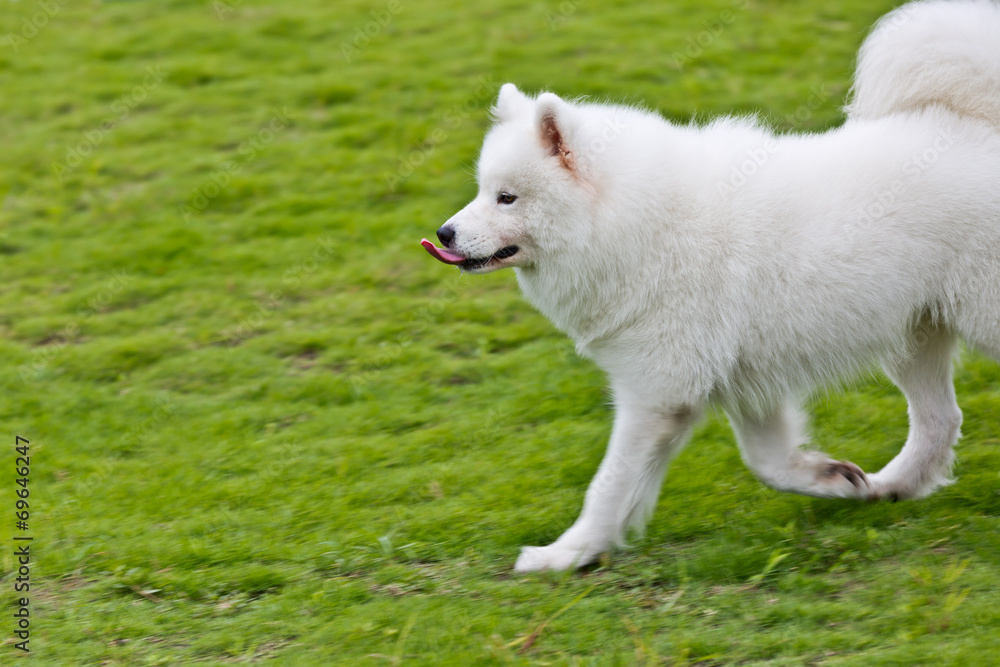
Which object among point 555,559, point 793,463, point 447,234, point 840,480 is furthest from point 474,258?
point 840,480

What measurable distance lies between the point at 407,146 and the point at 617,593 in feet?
23.2

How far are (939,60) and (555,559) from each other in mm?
2716

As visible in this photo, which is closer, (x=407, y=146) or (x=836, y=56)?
(x=407, y=146)

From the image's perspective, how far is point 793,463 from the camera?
4.53 m

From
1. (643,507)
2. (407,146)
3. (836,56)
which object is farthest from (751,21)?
(643,507)

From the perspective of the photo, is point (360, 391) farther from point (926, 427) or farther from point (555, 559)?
point (926, 427)

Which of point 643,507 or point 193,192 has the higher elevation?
point 193,192

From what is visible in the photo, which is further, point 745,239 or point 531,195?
point 531,195

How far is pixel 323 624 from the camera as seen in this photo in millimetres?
4109

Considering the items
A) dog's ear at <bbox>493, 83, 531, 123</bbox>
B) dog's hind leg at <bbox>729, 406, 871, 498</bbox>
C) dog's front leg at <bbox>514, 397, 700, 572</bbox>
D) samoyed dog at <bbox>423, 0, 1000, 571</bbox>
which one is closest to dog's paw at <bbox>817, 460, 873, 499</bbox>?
dog's hind leg at <bbox>729, 406, 871, 498</bbox>

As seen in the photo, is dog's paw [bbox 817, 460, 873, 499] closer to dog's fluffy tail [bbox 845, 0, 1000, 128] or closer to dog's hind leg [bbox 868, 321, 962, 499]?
dog's hind leg [bbox 868, 321, 962, 499]

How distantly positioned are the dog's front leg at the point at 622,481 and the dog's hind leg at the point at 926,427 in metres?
1.09

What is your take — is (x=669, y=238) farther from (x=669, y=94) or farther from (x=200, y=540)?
(x=669, y=94)

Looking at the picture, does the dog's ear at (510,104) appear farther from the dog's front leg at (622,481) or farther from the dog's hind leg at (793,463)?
the dog's hind leg at (793,463)
